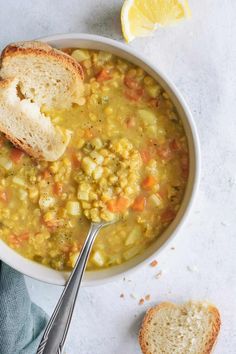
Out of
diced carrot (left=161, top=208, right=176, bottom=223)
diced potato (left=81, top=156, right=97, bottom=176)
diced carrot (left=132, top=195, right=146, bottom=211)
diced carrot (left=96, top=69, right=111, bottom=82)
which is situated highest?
diced carrot (left=96, top=69, right=111, bottom=82)

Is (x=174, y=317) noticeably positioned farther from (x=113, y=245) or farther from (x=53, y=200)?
(x=53, y=200)

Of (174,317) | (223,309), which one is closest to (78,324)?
(174,317)

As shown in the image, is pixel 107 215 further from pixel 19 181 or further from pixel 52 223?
pixel 19 181

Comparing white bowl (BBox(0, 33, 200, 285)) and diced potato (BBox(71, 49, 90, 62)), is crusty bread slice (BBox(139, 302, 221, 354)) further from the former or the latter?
diced potato (BBox(71, 49, 90, 62))

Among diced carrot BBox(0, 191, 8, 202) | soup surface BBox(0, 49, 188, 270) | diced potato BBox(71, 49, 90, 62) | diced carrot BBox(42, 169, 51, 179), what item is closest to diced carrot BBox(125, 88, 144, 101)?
soup surface BBox(0, 49, 188, 270)

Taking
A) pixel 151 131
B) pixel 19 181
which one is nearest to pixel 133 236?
pixel 151 131

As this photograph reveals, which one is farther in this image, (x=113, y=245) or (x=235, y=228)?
(x=235, y=228)
